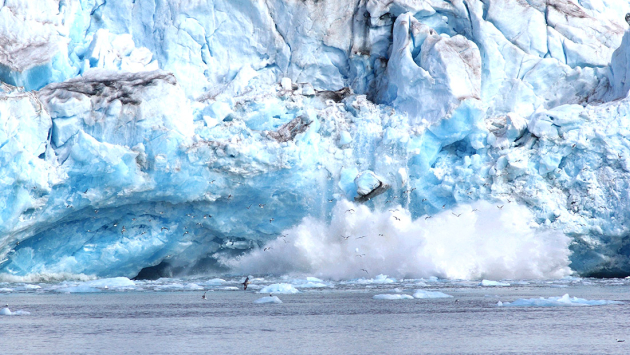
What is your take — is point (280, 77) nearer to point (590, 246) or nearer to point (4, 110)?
point (4, 110)

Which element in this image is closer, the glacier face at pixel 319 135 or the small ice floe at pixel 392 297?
the small ice floe at pixel 392 297

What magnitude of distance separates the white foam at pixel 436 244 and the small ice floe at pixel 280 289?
14.2ft

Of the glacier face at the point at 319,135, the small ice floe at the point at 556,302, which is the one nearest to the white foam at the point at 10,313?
the glacier face at the point at 319,135

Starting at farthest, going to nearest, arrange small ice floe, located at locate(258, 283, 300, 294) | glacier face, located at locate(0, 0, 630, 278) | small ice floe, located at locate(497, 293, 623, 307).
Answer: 1. glacier face, located at locate(0, 0, 630, 278)
2. small ice floe, located at locate(258, 283, 300, 294)
3. small ice floe, located at locate(497, 293, 623, 307)

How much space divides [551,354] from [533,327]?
2223 mm

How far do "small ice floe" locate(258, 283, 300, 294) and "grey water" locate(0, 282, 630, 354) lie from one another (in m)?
0.38

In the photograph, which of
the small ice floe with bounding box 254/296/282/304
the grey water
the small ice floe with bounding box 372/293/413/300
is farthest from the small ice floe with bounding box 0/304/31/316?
the small ice floe with bounding box 372/293/413/300

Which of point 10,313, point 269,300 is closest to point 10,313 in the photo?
point 10,313

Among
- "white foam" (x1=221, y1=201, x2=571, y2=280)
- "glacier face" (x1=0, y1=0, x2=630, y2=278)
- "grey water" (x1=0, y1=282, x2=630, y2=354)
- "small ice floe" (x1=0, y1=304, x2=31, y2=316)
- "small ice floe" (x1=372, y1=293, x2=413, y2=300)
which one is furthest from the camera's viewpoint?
"white foam" (x1=221, y1=201, x2=571, y2=280)

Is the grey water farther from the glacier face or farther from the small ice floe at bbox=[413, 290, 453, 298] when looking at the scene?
the glacier face

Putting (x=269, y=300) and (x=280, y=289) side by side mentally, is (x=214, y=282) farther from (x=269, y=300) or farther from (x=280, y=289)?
(x=269, y=300)

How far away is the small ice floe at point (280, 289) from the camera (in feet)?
54.5

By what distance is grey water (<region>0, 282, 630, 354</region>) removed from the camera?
8945mm

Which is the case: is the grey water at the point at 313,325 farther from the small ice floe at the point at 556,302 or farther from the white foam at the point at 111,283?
the white foam at the point at 111,283
